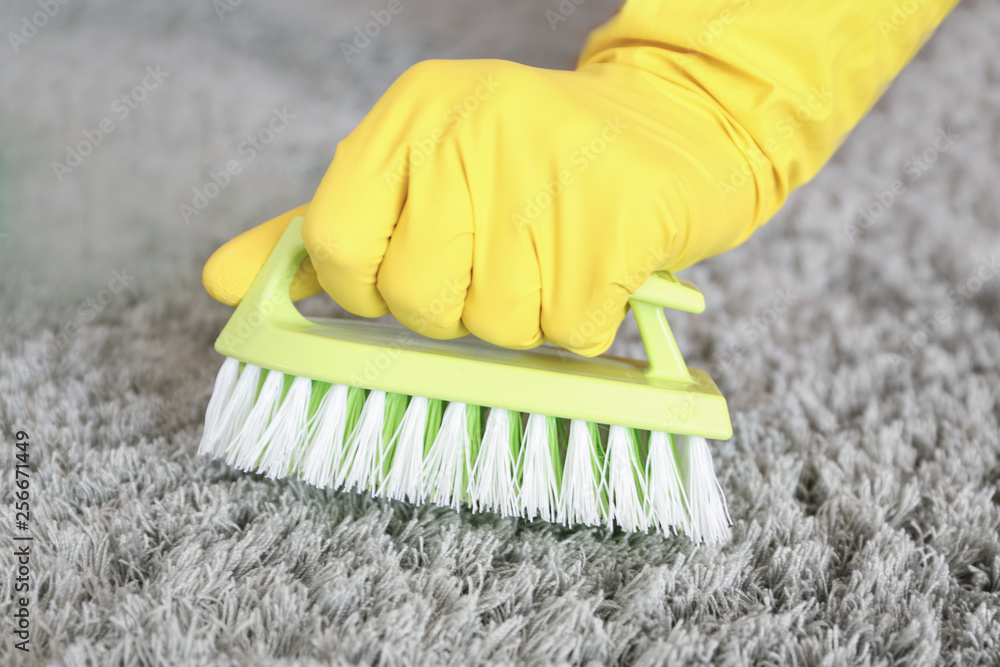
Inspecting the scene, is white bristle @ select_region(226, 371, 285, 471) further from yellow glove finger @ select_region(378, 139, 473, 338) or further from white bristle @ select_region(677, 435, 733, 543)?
white bristle @ select_region(677, 435, 733, 543)

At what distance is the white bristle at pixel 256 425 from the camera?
22.6 inches

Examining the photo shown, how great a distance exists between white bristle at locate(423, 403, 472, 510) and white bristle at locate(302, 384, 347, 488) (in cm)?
8

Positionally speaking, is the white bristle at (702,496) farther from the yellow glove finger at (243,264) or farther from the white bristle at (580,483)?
the yellow glove finger at (243,264)

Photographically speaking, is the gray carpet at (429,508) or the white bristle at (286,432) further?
the white bristle at (286,432)

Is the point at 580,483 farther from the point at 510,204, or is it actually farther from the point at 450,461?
the point at 510,204

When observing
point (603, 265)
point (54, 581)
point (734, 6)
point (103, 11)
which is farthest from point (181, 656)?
point (103, 11)

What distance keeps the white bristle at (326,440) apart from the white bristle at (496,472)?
118 millimetres

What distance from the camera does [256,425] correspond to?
0.59 metres

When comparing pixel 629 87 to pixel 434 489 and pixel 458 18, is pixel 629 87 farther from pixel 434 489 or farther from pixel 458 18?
pixel 458 18

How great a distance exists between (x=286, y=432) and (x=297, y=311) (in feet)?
0.35

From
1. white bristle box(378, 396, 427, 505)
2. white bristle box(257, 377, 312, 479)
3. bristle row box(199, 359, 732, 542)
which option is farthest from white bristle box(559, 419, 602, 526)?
white bristle box(257, 377, 312, 479)

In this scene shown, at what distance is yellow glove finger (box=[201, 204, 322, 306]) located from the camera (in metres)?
0.63

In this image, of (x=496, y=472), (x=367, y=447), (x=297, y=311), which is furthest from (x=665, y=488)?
(x=297, y=311)

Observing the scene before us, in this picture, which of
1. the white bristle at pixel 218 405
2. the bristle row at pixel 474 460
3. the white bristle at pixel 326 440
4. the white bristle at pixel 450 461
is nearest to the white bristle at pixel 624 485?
the bristle row at pixel 474 460
